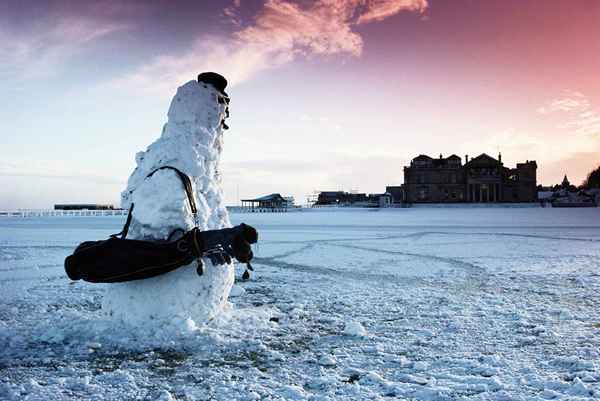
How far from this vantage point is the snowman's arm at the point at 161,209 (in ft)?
13.1

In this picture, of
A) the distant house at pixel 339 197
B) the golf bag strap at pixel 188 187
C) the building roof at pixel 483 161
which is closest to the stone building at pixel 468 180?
the building roof at pixel 483 161

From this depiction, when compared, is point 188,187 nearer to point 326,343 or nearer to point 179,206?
point 179,206

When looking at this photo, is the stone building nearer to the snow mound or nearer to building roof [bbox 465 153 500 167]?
building roof [bbox 465 153 500 167]

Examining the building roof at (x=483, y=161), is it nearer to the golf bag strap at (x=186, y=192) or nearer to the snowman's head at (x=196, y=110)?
the snowman's head at (x=196, y=110)

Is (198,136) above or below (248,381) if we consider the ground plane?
above

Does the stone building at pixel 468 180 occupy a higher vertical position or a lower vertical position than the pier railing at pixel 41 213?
higher

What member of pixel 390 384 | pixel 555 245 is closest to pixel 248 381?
pixel 390 384

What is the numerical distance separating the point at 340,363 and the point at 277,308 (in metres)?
1.94

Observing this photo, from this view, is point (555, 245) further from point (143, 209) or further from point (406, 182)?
point (406, 182)

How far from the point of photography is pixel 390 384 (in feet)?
9.62

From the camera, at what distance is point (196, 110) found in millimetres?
4559

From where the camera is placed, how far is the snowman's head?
4531 millimetres

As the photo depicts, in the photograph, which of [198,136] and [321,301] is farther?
[321,301]

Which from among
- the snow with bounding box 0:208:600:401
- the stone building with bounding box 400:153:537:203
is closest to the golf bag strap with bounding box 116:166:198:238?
the snow with bounding box 0:208:600:401
